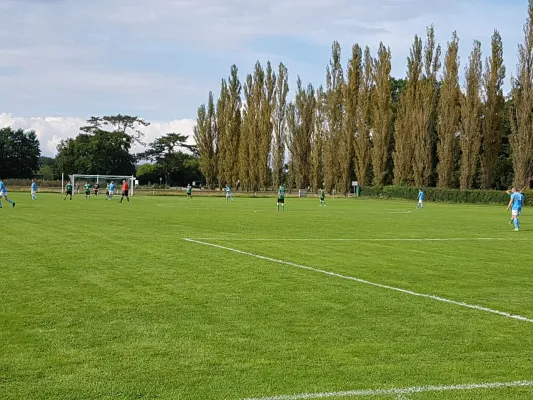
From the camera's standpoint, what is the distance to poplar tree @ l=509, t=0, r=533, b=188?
2468 inches

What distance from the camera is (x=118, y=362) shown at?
20.7 ft

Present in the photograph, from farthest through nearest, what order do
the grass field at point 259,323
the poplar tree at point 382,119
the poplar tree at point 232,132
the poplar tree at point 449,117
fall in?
the poplar tree at point 232,132 < the poplar tree at point 382,119 < the poplar tree at point 449,117 < the grass field at point 259,323

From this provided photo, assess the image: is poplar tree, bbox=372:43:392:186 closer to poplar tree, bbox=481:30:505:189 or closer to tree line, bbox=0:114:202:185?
poplar tree, bbox=481:30:505:189

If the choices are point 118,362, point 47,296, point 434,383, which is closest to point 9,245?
point 47,296

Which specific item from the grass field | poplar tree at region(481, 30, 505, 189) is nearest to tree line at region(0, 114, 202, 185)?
poplar tree at region(481, 30, 505, 189)

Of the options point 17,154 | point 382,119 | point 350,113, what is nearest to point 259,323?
point 382,119

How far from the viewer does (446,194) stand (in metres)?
69.5

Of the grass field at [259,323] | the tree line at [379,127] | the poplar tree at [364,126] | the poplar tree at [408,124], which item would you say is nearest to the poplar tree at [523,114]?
the tree line at [379,127]

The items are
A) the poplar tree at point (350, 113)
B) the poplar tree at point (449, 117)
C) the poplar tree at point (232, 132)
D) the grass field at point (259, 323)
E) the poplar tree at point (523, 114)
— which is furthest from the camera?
the poplar tree at point (232, 132)

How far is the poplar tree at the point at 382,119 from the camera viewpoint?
79812 mm

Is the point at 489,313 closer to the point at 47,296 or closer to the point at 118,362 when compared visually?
the point at 118,362

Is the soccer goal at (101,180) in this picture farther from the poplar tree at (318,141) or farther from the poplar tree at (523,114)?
the poplar tree at (523,114)

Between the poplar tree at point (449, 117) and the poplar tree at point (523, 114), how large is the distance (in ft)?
23.8

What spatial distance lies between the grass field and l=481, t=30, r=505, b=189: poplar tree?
5496 cm
